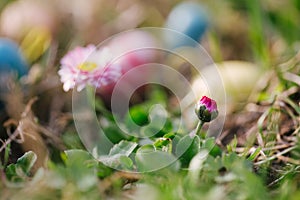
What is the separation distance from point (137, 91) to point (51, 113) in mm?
214

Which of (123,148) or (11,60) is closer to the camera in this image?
(123,148)

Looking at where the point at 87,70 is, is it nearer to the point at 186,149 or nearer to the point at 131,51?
the point at 186,149

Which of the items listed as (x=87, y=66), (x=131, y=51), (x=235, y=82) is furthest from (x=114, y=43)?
(x=87, y=66)

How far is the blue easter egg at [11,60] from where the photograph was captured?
4.07 feet

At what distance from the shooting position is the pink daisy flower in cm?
96

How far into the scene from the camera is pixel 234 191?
731 mm

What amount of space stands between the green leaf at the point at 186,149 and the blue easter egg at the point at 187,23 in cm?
65

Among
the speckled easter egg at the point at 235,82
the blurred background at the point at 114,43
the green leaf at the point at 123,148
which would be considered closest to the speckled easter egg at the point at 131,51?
the blurred background at the point at 114,43

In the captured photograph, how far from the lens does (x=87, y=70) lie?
0.97 meters

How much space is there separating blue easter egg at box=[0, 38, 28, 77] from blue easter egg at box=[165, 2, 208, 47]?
39 centimetres

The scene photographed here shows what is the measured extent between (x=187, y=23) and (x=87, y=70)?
581 millimetres

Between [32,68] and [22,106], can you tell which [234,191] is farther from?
[32,68]

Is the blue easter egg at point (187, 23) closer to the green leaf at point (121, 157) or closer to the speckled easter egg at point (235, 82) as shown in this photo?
the speckled easter egg at point (235, 82)

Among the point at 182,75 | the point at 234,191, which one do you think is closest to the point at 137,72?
the point at 182,75
